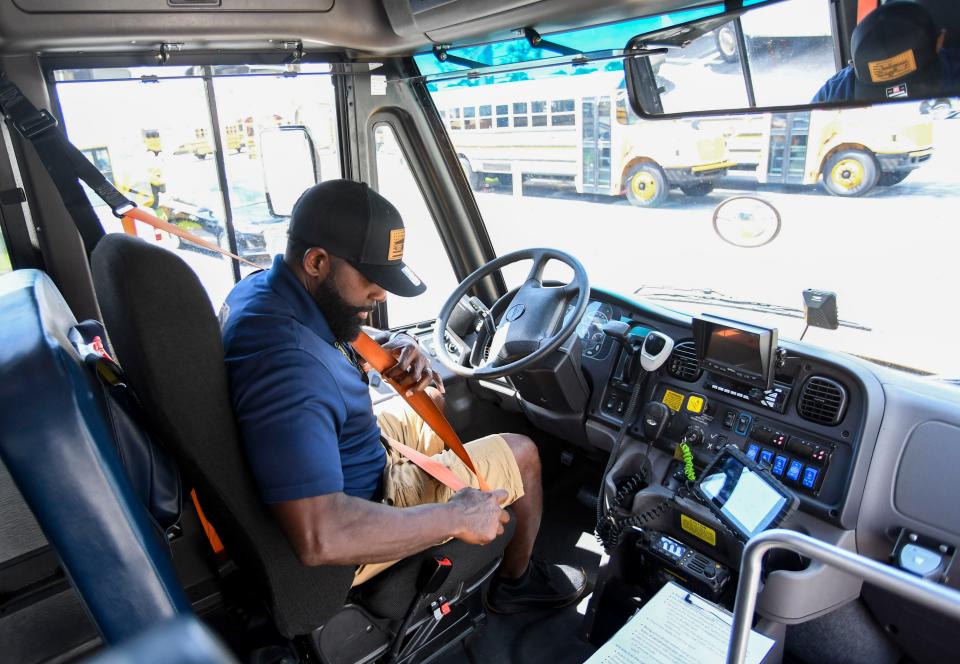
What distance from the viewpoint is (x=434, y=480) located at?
2.10 meters

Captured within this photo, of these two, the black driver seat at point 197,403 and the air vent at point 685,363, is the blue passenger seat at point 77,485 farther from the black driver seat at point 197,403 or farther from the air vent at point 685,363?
the air vent at point 685,363

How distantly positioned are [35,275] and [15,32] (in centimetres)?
83

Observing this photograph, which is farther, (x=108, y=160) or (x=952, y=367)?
(x=108, y=160)

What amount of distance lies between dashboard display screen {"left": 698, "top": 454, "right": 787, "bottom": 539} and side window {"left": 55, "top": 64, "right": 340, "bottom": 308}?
5.77ft

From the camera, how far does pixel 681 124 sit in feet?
8.21

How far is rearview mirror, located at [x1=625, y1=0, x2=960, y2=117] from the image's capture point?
1.57 meters

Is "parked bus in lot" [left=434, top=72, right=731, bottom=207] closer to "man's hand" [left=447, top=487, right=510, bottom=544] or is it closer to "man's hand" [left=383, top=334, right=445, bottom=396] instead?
"man's hand" [left=383, top=334, right=445, bottom=396]

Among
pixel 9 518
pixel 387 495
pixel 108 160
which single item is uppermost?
pixel 108 160

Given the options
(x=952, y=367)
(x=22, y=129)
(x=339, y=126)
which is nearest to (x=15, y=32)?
(x=22, y=129)

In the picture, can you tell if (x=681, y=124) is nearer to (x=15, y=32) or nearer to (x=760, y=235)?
(x=760, y=235)

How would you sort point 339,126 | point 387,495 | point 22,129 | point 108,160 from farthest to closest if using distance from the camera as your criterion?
1. point 339,126
2. point 108,160
3. point 22,129
4. point 387,495

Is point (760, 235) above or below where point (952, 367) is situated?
above

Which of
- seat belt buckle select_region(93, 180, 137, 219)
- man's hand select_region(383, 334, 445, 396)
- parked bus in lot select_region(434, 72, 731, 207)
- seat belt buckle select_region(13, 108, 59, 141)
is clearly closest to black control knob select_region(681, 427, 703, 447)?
man's hand select_region(383, 334, 445, 396)

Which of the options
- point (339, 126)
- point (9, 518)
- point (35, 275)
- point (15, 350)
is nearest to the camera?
point (15, 350)
